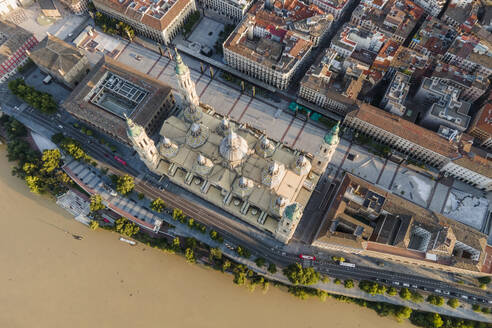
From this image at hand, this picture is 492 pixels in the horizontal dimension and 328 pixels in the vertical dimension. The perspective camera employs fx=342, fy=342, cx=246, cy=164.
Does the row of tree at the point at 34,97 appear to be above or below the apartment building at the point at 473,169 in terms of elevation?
below

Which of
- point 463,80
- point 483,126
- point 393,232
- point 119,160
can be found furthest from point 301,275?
point 463,80

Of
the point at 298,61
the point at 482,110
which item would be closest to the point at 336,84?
the point at 298,61

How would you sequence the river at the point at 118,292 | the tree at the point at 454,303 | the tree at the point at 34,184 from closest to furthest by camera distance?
the tree at the point at 454,303 → the river at the point at 118,292 → the tree at the point at 34,184

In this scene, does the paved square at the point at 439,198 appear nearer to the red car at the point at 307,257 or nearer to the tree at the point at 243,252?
the red car at the point at 307,257

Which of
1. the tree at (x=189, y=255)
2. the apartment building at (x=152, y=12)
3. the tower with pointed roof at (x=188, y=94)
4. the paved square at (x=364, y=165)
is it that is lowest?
the tree at (x=189, y=255)

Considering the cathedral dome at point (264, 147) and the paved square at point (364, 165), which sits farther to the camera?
the paved square at point (364, 165)

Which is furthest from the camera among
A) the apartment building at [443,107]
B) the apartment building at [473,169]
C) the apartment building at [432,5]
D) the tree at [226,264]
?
the apartment building at [432,5]

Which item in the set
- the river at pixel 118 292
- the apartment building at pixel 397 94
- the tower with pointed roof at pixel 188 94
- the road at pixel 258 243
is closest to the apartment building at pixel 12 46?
the road at pixel 258 243
